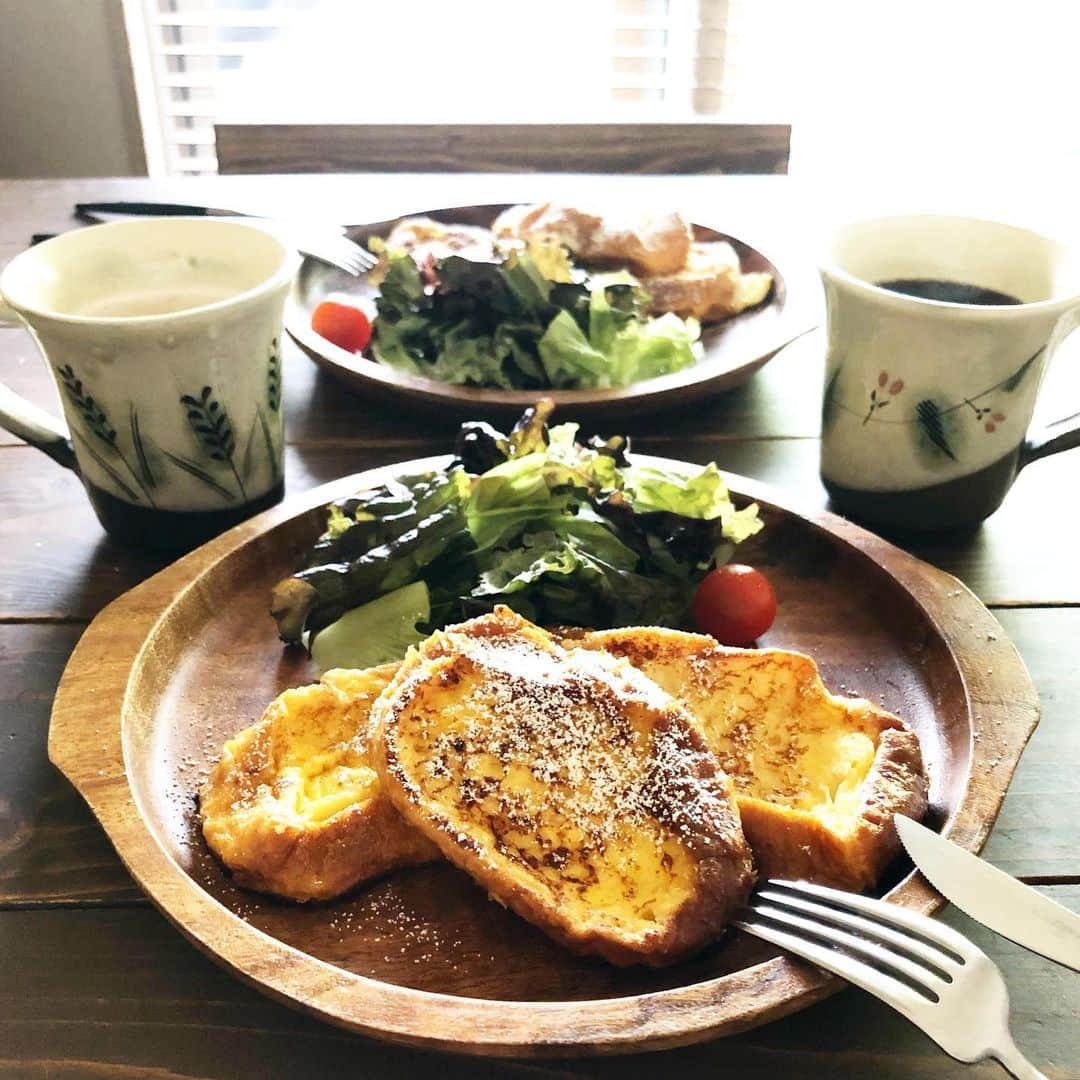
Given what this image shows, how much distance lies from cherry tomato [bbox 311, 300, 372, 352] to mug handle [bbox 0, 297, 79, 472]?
62 centimetres

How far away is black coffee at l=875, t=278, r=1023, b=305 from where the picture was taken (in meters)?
1.62

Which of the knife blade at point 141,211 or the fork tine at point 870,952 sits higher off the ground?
the knife blade at point 141,211

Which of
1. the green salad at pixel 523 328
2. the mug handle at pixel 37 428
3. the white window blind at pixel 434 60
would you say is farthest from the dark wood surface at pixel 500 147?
the mug handle at pixel 37 428

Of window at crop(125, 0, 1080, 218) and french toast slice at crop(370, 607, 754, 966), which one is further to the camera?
window at crop(125, 0, 1080, 218)

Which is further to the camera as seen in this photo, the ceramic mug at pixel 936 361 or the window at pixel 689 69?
the window at pixel 689 69

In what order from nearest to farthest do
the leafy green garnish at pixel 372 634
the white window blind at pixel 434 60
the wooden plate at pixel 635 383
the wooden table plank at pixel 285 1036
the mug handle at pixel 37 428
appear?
the wooden table plank at pixel 285 1036 → the leafy green garnish at pixel 372 634 → the mug handle at pixel 37 428 → the wooden plate at pixel 635 383 → the white window blind at pixel 434 60

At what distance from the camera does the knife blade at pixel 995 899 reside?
33.8 inches

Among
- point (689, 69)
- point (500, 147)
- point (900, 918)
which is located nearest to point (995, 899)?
point (900, 918)

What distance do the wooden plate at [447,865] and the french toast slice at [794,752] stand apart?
54mm

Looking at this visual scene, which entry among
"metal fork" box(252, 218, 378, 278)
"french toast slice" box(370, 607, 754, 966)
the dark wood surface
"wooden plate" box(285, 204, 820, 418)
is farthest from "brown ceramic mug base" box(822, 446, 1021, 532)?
the dark wood surface

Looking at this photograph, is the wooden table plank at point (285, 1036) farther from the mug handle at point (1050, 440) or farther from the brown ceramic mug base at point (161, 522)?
the mug handle at point (1050, 440)

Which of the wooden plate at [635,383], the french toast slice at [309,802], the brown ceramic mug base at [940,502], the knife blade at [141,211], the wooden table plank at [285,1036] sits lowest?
the wooden table plank at [285,1036]

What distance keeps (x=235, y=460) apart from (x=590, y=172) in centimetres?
232

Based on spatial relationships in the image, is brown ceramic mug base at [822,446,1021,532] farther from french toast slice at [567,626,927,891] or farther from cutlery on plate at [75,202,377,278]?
cutlery on plate at [75,202,377,278]
